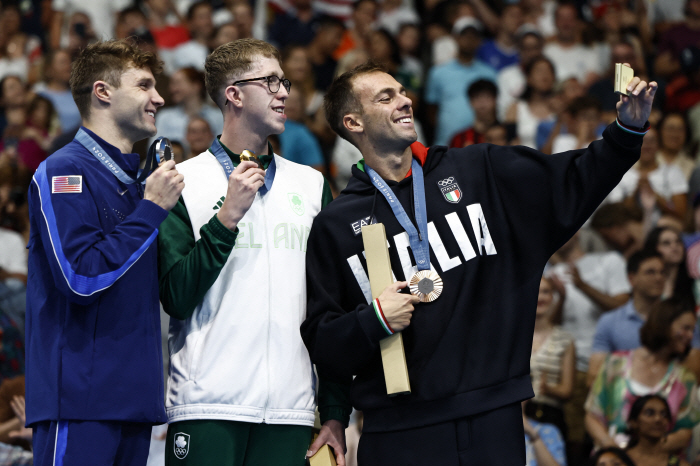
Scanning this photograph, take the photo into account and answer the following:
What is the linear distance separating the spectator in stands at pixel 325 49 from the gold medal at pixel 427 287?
642 centimetres

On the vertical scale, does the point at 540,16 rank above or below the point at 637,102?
above

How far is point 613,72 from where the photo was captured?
9641mm

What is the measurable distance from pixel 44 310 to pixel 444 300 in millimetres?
1634

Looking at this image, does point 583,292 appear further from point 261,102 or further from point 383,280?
point 261,102

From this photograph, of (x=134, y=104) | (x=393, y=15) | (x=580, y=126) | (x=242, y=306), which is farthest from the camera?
(x=393, y=15)

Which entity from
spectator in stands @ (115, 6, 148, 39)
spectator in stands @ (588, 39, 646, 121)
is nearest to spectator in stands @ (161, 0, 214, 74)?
spectator in stands @ (115, 6, 148, 39)

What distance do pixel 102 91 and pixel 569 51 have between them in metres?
7.50

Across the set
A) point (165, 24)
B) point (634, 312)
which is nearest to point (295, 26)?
point (165, 24)

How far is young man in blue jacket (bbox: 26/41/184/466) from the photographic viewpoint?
333cm

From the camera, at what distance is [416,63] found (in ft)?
34.2

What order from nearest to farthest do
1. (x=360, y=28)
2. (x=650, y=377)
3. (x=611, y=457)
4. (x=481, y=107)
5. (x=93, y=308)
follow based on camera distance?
(x=93, y=308) < (x=611, y=457) < (x=650, y=377) < (x=481, y=107) < (x=360, y=28)

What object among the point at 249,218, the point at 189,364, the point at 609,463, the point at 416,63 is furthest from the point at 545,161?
the point at 416,63

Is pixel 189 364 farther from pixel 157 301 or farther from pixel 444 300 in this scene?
pixel 444 300

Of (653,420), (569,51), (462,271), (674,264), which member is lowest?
(653,420)
